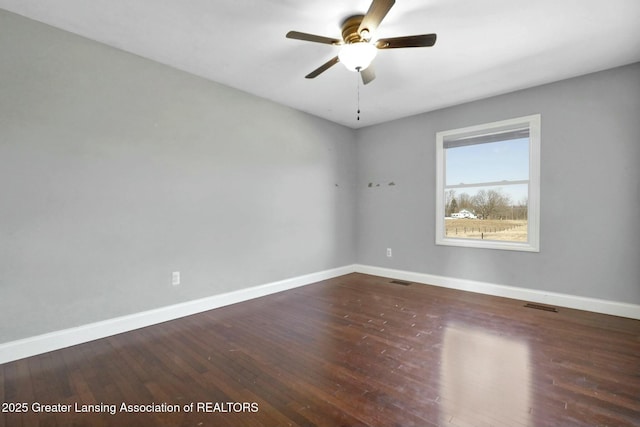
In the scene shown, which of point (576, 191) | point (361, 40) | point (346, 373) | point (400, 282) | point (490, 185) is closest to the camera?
point (346, 373)

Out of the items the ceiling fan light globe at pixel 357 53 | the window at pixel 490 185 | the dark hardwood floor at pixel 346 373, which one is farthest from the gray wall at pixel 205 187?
the ceiling fan light globe at pixel 357 53

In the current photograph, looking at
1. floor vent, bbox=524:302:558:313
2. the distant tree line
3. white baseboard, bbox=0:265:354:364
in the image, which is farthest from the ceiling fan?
floor vent, bbox=524:302:558:313

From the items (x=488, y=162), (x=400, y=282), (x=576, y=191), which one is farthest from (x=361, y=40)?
(x=400, y=282)

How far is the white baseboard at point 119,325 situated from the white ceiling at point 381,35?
244 centimetres

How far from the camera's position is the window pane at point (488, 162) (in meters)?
3.65

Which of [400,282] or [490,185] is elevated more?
[490,185]

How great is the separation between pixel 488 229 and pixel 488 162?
91cm

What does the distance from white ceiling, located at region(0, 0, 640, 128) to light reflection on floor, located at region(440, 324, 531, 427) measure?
2553 millimetres

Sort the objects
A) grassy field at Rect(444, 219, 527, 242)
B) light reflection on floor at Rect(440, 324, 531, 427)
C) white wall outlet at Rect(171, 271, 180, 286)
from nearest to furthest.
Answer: light reflection on floor at Rect(440, 324, 531, 427) < white wall outlet at Rect(171, 271, 180, 286) < grassy field at Rect(444, 219, 527, 242)

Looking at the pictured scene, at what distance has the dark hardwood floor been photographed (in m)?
1.55

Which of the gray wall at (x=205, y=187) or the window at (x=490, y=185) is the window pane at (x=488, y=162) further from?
the gray wall at (x=205, y=187)

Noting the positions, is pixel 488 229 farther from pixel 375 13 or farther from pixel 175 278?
pixel 175 278

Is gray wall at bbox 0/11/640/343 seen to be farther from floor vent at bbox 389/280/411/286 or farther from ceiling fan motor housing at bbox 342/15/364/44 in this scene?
ceiling fan motor housing at bbox 342/15/364/44

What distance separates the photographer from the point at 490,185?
154 inches
